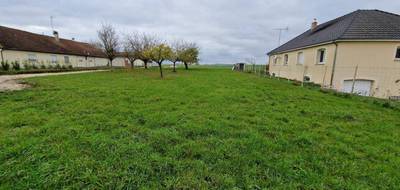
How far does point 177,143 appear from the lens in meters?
3.20

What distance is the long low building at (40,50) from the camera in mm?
20386

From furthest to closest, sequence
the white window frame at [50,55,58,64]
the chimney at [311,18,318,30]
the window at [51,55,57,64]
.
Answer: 1. the window at [51,55,57,64]
2. the white window frame at [50,55,58,64]
3. the chimney at [311,18,318,30]

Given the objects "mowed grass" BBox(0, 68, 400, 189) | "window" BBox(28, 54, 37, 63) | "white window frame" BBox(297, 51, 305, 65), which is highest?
"white window frame" BBox(297, 51, 305, 65)

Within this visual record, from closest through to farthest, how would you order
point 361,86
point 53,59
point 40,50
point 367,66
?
point 367,66 → point 361,86 → point 40,50 → point 53,59

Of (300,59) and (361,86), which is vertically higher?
(300,59)

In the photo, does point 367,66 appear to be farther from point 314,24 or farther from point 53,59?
point 53,59

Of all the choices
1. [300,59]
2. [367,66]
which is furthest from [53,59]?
[367,66]

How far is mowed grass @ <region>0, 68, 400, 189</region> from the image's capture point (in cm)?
227

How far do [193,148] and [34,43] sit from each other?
3060 cm

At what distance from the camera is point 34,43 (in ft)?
78.5

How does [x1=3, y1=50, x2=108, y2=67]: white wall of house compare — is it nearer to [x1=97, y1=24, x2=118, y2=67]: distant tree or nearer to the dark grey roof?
[x1=97, y1=24, x2=118, y2=67]: distant tree

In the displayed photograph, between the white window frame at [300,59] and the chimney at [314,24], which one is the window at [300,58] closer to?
the white window frame at [300,59]

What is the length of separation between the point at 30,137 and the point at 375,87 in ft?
49.9

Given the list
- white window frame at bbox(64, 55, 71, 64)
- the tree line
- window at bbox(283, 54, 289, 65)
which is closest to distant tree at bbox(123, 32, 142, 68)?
the tree line
